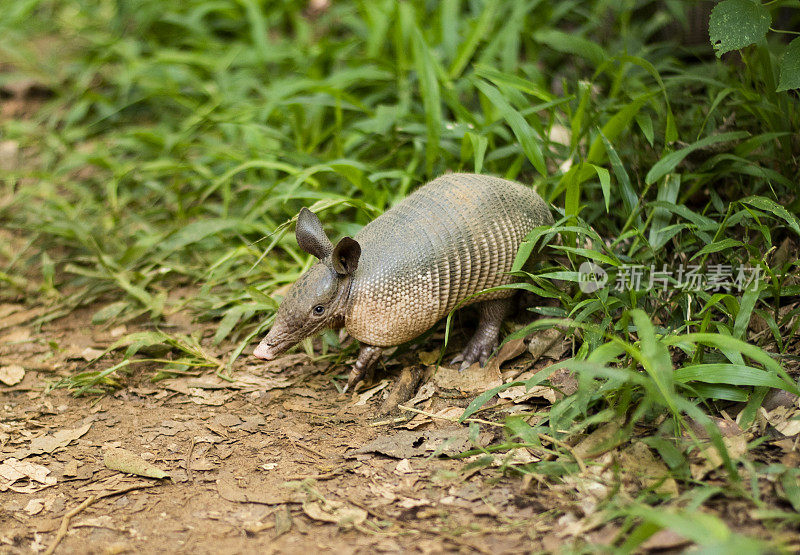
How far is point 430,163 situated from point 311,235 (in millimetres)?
1490

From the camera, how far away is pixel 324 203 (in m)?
4.62

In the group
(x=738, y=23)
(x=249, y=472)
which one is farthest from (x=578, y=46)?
(x=249, y=472)

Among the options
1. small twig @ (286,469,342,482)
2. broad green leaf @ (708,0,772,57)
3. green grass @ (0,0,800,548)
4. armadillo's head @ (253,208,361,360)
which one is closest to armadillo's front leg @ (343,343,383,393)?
armadillo's head @ (253,208,361,360)

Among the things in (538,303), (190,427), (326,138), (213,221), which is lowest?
(190,427)

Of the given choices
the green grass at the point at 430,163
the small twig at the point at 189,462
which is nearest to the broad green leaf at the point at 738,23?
the green grass at the point at 430,163

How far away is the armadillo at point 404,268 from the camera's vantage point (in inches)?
151

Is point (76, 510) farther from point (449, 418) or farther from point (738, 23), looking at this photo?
point (738, 23)

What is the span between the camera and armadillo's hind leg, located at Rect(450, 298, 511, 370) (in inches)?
167

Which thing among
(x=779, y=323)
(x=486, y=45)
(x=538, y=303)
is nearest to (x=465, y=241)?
(x=538, y=303)

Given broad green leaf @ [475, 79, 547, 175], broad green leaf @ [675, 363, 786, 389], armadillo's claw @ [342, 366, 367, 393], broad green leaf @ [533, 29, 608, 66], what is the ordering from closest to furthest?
broad green leaf @ [675, 363, 786, 389] < armadillo's claw @ [342, 366, 367, 393] < broad green leaf @ [475, 79, 547, 175] < broad green leaf @ [533, 29, 608, 66]

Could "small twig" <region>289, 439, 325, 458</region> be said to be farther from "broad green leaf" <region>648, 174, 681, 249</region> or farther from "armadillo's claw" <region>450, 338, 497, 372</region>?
"broad green leaf" <region>648, 174, 681, 249</region>

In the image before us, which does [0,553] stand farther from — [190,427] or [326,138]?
[326,138]

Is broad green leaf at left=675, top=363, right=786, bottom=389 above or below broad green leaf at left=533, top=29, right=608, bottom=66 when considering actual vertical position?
below

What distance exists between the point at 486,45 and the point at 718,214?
287 centimetres
